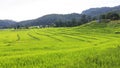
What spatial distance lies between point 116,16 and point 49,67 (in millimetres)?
98003

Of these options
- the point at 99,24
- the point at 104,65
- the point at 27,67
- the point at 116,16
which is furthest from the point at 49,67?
the point at 116,16

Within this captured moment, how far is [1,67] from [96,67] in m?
5.98

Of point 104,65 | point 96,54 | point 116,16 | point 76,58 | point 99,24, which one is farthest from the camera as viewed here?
point 116,16

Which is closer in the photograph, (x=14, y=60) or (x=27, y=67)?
(x=27, y=67)

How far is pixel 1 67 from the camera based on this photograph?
1661 cm

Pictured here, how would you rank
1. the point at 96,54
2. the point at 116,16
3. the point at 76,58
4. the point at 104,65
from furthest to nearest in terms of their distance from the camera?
the point at 116,16 → the point at 96,54 → the point at 76,58 → the point at 104,65

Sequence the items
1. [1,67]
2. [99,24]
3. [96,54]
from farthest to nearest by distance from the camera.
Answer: [99,24] → [96,54] → [1,67]

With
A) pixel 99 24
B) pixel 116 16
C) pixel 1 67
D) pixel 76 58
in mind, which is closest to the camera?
pixel 1 67

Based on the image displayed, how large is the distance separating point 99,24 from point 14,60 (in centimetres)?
8371

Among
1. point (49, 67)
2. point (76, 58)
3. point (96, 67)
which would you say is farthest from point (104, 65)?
point (49, 67)

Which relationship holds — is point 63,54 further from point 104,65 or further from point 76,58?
point 104,65

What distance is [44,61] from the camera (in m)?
18.5

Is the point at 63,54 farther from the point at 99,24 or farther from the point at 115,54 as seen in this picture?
the point at 99,24

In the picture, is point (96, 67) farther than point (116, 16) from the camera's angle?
No
